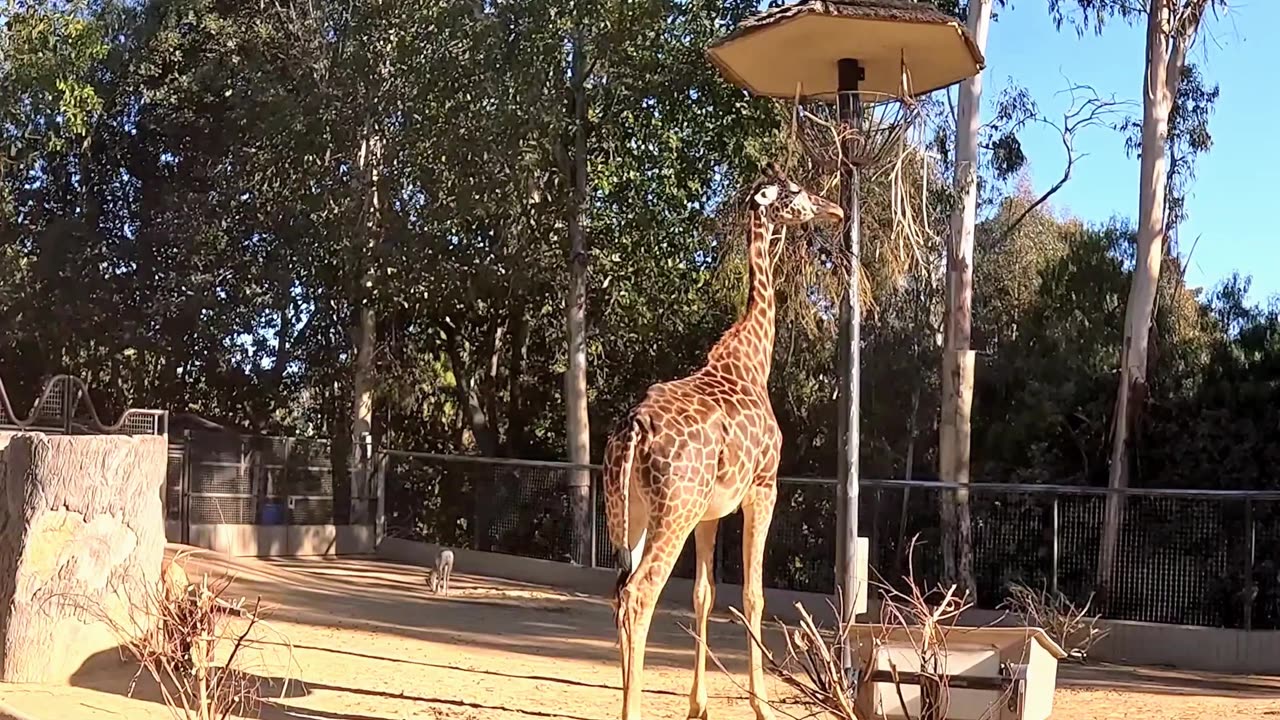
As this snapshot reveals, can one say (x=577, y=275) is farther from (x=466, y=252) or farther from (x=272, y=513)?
(x=272, y=513)

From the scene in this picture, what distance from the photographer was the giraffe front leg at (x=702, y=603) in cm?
841

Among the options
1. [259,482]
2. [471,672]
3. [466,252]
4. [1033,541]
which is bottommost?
→ [471,672]

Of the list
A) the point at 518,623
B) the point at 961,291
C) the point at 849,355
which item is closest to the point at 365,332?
the point at 961,291

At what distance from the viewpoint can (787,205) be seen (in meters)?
9.54

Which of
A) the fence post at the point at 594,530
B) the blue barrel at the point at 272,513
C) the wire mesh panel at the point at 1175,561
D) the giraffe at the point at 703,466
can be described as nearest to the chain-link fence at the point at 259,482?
the blue barrel at the point at 272,513

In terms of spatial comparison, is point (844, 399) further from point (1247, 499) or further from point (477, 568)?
point (477, 568)

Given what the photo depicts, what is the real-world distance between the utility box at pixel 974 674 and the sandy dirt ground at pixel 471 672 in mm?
723

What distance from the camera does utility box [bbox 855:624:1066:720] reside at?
6.63 m

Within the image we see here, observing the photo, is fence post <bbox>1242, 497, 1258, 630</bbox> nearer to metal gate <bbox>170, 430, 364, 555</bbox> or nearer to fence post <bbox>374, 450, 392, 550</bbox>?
fence post <bbox>374, 450, 392, 550</bbox>

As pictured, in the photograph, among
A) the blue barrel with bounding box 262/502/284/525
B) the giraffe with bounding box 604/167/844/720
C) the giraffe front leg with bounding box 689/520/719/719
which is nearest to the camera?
the giraffe with bounding box 604/167/844/720

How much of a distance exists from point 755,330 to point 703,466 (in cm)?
149

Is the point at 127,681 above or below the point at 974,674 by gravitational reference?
below

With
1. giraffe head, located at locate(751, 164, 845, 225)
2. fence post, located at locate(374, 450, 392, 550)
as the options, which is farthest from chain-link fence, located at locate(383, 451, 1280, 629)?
giraffe head, located at locate(751, 164, 845, 225)

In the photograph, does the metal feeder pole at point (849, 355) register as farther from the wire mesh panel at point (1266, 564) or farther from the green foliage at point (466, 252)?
the wire mesh panel at point (1266, 564)
